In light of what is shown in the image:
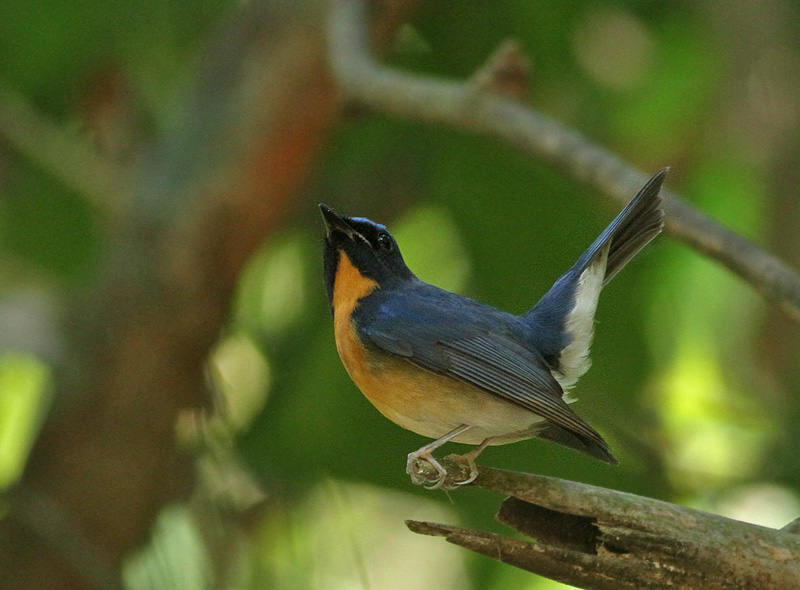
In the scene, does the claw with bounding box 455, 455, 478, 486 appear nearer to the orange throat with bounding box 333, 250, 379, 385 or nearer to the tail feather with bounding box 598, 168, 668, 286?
the orange throat with bounding box 333, 250, 379, 385

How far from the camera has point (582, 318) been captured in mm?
2988

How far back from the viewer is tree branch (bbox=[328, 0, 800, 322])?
117 inches

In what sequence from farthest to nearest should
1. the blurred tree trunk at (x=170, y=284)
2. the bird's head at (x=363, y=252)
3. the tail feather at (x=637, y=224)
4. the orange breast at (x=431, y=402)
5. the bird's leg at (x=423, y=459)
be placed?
the blurred tree trunk at (x=170, y=284), the bird's head at (x=363, y=252), the tail feather at (x=637, y=224), the orange breast at (x=431, y=402), the bird's leg at (x=423, y=459)

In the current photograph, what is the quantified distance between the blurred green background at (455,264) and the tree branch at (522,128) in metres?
0.50

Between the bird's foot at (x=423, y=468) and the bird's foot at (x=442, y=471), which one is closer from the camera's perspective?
the bird's foot at (x=442, y=471)

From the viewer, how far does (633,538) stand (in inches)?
83.5

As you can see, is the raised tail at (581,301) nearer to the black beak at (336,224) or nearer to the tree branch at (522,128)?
the tree branch at (522,128)

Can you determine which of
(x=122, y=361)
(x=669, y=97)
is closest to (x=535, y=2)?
(x=669, y=97)

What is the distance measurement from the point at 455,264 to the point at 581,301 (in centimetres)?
218

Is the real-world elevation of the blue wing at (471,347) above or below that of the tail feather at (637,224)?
below

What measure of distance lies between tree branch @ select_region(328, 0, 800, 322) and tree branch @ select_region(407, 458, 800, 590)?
96 cm

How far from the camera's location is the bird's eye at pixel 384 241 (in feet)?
10.3

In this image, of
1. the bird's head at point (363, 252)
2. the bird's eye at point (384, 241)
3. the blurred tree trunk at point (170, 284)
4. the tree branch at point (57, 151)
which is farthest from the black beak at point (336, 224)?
the tree branch at point (57, 151)

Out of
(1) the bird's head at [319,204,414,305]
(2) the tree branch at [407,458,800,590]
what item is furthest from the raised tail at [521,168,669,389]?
(2) the tree branch at [407,458,800,590]
